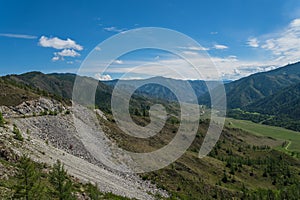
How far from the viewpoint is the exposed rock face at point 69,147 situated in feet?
138

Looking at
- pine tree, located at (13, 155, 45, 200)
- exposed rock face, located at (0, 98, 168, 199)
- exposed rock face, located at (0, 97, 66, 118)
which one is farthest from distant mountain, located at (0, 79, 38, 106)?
pine tree, located at (13, 155, 45, 200)

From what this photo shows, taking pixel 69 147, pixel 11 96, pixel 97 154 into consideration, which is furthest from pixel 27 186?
pixel 11 96

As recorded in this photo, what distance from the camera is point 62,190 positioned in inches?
1116

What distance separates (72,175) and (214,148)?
402ft

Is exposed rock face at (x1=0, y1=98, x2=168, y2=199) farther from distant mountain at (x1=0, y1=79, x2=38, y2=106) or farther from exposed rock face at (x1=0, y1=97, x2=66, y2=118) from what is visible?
distant mountain at (x1=0, y1=79, x2=38, y2=106)

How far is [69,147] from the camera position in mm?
51906

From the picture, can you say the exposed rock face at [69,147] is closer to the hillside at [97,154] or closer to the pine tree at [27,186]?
the hillside at [97,154]

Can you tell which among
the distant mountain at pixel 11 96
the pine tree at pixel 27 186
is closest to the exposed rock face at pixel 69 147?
the distant mountain at pixel 11 96

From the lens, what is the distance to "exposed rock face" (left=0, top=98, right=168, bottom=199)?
42156 mm

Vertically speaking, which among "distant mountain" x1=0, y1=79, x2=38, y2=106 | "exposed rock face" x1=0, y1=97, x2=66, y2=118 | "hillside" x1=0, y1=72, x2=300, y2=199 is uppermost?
"distant mountain" x1=0, y1=79, x2=38, y2=106

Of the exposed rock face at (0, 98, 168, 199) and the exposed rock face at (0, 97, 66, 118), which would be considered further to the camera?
the exposed rock face at (0, 97, 66, 118)

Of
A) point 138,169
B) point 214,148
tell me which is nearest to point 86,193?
point 138,169

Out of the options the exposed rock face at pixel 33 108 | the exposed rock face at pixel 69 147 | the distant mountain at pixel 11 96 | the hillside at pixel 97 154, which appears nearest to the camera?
the exposed rock face at pixel 69 147

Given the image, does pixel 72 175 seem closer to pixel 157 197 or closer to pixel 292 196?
pixel 157 197
